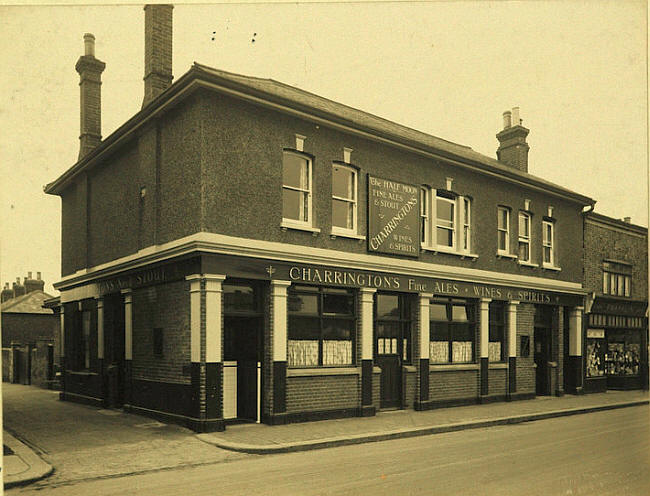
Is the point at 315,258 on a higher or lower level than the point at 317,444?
higher

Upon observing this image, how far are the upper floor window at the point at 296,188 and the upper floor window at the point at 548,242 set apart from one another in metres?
10.4

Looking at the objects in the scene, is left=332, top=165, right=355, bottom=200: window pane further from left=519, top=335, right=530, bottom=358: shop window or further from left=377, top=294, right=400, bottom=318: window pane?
left=519, top=335, right=530, bottom=358: shop window

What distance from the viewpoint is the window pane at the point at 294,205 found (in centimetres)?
1441

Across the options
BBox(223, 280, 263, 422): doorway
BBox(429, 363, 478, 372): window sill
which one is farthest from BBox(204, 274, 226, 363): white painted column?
BBox(429, 363, 478, 372): window sill

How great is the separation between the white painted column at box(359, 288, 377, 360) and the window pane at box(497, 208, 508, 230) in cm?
639

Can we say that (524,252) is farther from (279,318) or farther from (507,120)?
(279,318)

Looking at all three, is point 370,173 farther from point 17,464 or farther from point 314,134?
point 17,464

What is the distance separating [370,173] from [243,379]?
609 cm

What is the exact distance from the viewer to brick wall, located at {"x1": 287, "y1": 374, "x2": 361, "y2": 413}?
1397 cm

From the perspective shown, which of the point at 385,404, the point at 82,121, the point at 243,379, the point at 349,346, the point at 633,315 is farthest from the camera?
the point at 633,315

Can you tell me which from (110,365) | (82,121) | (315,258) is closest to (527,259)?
(315,258)

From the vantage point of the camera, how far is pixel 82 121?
65.0ft

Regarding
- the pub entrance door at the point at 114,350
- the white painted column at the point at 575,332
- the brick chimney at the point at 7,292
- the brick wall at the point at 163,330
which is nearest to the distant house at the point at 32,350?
the brick chimney at the point at 7,292

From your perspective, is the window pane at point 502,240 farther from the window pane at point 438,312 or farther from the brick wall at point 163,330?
the brick wall at point 163,330
